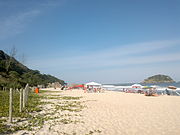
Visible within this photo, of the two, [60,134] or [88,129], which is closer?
[60,134]

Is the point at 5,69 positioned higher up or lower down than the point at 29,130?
higher up

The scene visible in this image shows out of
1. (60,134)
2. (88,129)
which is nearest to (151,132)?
(88,129)

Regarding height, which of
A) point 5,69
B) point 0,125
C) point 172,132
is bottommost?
point 172,132

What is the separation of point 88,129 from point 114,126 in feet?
3.83

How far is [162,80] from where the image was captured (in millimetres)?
170750

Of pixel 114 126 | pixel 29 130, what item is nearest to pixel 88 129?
pixel 114 126

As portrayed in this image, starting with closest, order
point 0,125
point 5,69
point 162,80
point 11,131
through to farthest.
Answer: point 11,131 → point 0,125 → point 5,69 → point 162,80

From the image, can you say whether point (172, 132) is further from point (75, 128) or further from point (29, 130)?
point (29, 130)

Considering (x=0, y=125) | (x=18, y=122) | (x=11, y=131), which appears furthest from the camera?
(x=18, y=122)

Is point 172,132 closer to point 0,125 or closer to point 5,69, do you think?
point 0,125

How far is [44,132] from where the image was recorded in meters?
5.89

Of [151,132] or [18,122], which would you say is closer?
[151,132]

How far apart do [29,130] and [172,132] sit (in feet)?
16.4

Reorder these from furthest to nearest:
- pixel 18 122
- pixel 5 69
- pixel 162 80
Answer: pixel 162 80
pixel 5 69
pixel 18 122
